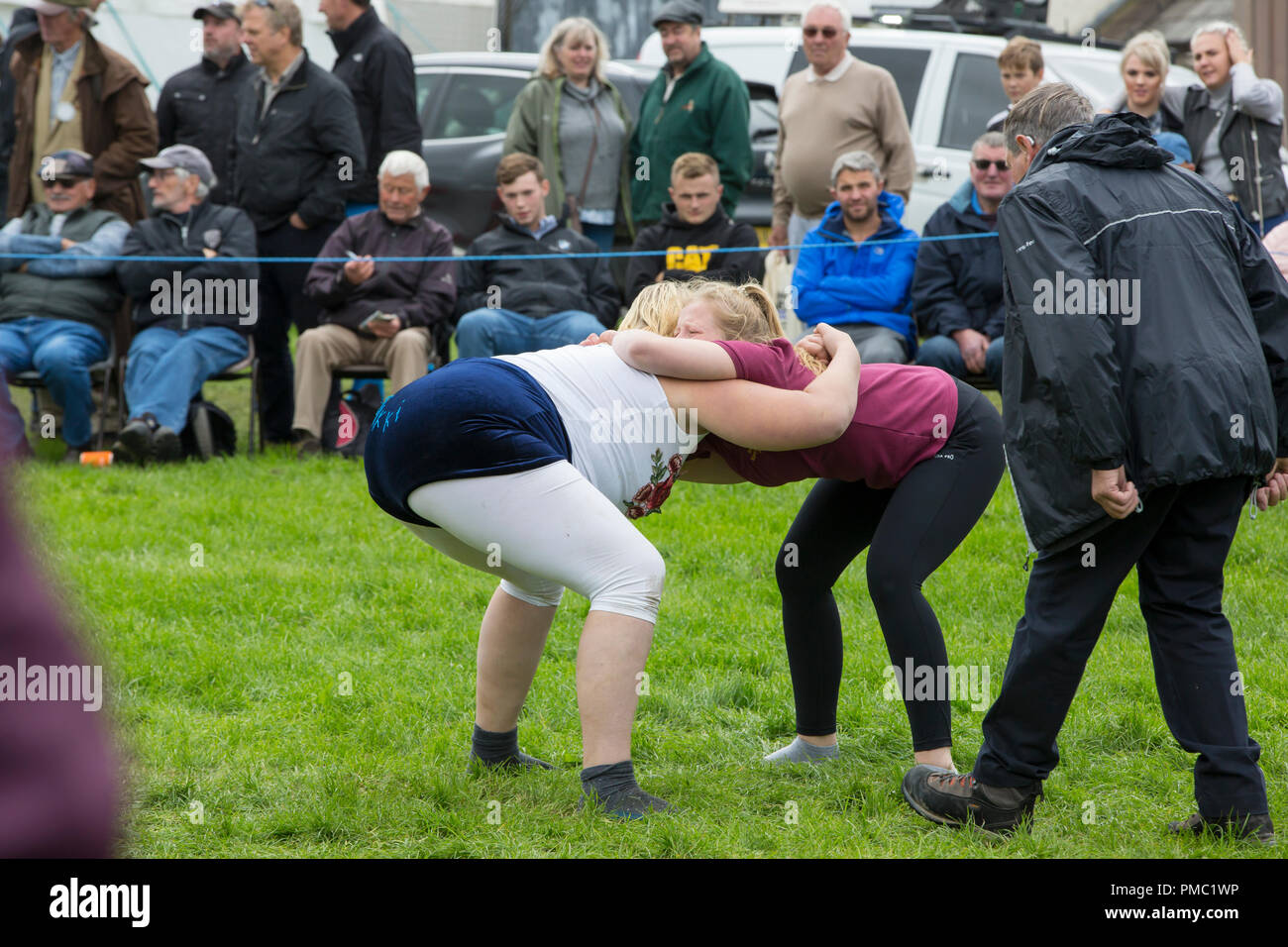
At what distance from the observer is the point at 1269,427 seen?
3410 millimetres

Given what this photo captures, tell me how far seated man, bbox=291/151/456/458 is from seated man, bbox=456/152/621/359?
235mm

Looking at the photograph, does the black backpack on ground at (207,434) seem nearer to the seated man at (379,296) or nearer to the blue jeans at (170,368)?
the blue jeans at (170,368)

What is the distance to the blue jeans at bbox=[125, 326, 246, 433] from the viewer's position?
8.24m

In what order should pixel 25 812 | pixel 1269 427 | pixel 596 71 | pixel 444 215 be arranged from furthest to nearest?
pixel 444 215
pixel 596 71
pixel 1269 427
pixel 25 812

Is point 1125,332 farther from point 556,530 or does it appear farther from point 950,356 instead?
point 950,356

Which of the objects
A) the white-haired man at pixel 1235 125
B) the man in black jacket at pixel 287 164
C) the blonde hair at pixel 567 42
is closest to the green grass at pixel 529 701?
the man in black jacket at pixel 287 164

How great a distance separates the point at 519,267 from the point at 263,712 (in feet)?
14.2

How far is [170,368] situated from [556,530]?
556 cm

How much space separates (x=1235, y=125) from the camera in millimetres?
8016

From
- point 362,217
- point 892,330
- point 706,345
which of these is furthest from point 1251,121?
point 706,345

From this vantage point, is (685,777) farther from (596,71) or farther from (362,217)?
(596,71)

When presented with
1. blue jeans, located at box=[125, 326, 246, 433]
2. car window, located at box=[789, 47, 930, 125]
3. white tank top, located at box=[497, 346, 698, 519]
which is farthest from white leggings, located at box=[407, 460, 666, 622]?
car window, located at box=[789, 47, 930, 125]

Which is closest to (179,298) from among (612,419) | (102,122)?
(102,122)

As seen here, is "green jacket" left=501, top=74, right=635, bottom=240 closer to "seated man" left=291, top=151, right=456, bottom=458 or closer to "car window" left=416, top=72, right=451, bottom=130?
"seated man" left=291, top=151, right=456, bottom=458
